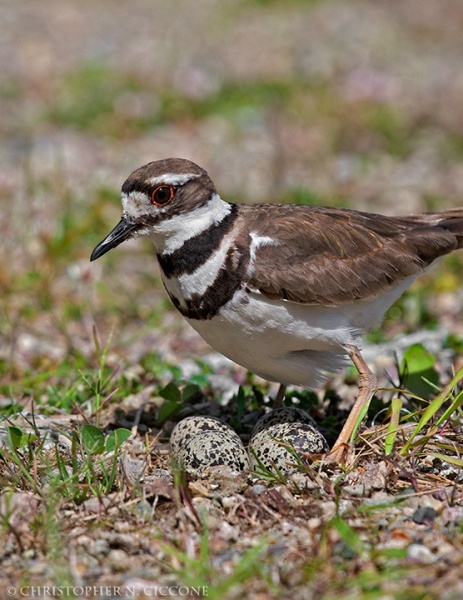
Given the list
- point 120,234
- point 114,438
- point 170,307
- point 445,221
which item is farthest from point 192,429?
point 170,307

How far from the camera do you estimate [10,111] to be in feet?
36.0

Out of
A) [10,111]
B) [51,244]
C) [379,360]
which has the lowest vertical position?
[379,360]

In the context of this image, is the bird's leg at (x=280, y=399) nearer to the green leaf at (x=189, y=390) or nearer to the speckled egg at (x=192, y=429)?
the green leaf at (x=189, y=390)

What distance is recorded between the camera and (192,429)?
4.26m

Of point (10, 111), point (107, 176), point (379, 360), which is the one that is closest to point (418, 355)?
point (379, 360)

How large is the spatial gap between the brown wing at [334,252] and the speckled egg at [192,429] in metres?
0.69

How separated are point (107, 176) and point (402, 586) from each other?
6473 mm

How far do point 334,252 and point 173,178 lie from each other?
0.91 meters

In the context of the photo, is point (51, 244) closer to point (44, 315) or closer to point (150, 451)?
point (44, 315)

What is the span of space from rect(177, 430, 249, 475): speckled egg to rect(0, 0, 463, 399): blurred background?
51.7 inches

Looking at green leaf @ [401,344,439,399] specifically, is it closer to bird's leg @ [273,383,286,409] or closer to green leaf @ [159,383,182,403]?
bird's leg @ [273,383,286,409]

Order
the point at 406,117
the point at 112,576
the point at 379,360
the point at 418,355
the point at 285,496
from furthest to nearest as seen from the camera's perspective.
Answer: the point at 406,117 → the point at 379,360 → the point at 418,355 → the point at 285,496 → the point at 112,576

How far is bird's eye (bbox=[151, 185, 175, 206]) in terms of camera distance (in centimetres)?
439

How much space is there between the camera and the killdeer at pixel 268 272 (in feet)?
13.9
